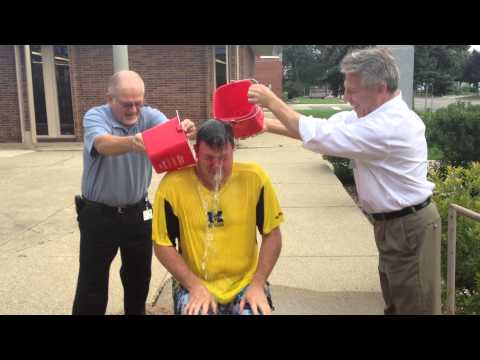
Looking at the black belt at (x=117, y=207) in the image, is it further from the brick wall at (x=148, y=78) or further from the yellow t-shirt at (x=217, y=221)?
the brick wall at (x=148, y=78)

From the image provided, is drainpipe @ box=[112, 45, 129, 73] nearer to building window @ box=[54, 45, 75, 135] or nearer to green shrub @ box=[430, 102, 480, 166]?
green shrub @ box=[430, 102, 480, 166]

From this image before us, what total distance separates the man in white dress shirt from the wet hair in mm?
260

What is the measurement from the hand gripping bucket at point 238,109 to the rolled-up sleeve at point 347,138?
0.25 metres

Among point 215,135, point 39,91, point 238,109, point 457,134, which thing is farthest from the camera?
point 39,91

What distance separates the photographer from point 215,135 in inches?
93.0

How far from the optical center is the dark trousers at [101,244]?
3.09m

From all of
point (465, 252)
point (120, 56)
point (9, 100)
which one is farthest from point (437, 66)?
point (465, 252)

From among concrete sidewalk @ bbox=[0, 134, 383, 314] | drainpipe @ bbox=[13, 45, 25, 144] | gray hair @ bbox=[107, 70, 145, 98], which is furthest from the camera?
drainpipe @ bbox=[13, 45, 25, 144]

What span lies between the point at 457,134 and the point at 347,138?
20.4 feet

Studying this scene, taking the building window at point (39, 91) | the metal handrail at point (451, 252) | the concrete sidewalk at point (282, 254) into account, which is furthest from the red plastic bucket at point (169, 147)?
the building window at point (39, 91)

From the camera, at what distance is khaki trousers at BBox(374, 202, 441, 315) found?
2.63m

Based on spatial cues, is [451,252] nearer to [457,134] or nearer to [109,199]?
[109,199]

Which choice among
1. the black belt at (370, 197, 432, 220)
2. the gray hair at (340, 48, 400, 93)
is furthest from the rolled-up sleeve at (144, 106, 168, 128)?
the black belt at (370, 197, 432, 220)

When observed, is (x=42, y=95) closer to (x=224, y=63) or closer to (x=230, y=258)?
(x=224, y=63)
